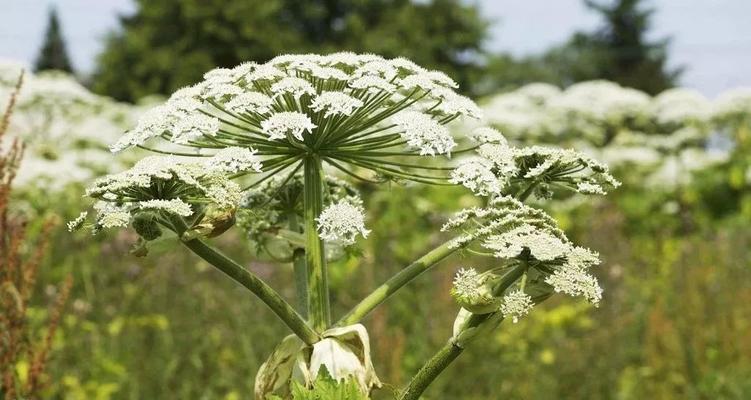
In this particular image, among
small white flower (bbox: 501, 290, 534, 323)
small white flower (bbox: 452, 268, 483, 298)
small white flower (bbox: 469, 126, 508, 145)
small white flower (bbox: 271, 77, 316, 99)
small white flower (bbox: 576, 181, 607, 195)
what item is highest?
small white flower (bbox: 469, 126, 508, 145)

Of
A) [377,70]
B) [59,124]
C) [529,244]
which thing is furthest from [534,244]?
[59,124]

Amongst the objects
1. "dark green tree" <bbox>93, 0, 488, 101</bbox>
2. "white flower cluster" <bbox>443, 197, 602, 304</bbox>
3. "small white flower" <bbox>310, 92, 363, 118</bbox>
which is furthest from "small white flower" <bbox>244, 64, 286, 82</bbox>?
"dark green tree" <bbox>93, 0, 488, 101</bbox>

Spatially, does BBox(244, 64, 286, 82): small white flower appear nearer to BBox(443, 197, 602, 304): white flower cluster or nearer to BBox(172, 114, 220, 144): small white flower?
BBox(172, 114, 220, 144): small white flower

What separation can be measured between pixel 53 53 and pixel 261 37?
118 ft

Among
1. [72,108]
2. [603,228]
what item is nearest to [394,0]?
[72,108]

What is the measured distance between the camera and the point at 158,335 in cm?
621

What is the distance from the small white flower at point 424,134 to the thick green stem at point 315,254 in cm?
22

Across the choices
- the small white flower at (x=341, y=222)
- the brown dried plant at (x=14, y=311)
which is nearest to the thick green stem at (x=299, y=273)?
the small white flower at (x=341, y=222)

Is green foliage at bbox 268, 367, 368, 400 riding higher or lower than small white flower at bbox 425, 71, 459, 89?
lower

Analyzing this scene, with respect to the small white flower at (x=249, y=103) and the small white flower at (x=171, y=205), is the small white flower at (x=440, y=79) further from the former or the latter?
the small white flower at (x=171, y=205)

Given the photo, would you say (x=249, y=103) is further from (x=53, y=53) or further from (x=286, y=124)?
(x=53, y=53)

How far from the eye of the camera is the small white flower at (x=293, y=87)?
1.85 meters

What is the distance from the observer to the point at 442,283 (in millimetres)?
7352

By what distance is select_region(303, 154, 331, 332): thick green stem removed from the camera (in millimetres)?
1887
